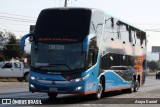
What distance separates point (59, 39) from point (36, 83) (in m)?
1.87

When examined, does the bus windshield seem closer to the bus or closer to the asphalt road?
the bus

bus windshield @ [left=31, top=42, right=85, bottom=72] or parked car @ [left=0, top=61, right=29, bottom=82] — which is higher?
bus windshield @ [left=31, top=42, right=85, bottom=72]

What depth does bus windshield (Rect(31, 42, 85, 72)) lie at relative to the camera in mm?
16281

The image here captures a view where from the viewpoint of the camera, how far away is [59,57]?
1639 centimetres

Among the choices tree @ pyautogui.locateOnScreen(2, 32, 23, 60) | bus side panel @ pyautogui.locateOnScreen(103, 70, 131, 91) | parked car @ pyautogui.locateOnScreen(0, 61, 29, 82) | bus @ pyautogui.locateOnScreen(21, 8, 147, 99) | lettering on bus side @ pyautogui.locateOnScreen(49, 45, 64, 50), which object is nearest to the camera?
bus @ pyautogui.locateOnScreen(21, 8, 147, 99)

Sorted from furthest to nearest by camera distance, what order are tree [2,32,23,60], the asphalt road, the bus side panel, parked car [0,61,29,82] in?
tree [2,32,23,60] < parked car [0,61,29,82] < the bus side panel < the asphalt road

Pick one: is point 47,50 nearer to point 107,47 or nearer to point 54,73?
point 54,73

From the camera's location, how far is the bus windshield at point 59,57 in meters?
16.3

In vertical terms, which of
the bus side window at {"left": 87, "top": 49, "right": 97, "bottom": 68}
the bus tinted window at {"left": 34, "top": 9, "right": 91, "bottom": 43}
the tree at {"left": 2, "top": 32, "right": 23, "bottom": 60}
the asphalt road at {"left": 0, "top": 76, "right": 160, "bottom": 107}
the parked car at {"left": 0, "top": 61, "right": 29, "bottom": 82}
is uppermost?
the bus tinted window at {"left": 34, "top": 9, "right": 91, "bottom": 43}

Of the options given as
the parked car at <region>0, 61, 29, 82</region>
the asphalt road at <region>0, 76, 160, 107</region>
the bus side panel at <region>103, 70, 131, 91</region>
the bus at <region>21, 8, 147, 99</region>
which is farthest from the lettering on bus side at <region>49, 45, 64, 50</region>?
the parked car at <region>0, 61, 29, 82</region>

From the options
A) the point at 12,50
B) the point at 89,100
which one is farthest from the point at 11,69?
the point at 12,50

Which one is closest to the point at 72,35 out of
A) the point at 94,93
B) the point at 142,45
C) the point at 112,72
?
the point at 94,93

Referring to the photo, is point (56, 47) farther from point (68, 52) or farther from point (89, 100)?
point (89, 100)

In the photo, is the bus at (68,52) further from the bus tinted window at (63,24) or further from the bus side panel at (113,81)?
the bus side panel at (113,81)
